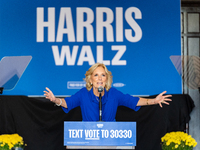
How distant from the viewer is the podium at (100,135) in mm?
2121

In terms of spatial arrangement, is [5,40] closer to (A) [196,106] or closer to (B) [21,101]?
(B) [21,101]

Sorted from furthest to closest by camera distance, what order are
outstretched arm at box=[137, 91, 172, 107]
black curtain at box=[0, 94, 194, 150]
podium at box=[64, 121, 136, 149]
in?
black curtain at box=[0, 94, 194, 150] < outstretched arm at box=[137, 91, 172, 107] < podium at box=[64, 121, 136, 149]

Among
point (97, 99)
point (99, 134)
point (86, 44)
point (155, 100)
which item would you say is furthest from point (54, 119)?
point (99, 134)

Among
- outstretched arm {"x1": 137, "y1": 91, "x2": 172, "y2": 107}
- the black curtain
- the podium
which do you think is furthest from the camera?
the black curtain

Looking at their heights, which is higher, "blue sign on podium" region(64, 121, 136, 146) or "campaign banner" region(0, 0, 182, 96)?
"campaign banner" region(0, 0, 182, 96)

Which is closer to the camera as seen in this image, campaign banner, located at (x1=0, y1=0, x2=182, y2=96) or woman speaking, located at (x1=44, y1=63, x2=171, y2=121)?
woman speaking, located at (x1=44, y1=63, x2=171, y2=121)

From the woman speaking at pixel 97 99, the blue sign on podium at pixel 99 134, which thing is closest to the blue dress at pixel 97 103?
the woman speaking at pixel 97 99

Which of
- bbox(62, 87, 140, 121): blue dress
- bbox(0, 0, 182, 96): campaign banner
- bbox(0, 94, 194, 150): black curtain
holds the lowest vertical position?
bbox(0, 94, 194, 150): black curtain

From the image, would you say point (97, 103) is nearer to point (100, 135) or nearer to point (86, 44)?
point (100, 135)

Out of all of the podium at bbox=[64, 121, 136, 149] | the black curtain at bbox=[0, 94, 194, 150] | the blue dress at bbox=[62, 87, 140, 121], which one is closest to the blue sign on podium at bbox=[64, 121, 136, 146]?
the podium at bbox=[64, 121, 136, 149]

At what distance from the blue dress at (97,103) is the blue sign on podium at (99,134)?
25.1 inches

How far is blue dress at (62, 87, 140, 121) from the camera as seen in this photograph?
2802 millimetres

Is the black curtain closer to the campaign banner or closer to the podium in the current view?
the campaign banner

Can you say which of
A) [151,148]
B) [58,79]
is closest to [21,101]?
[58,79]
